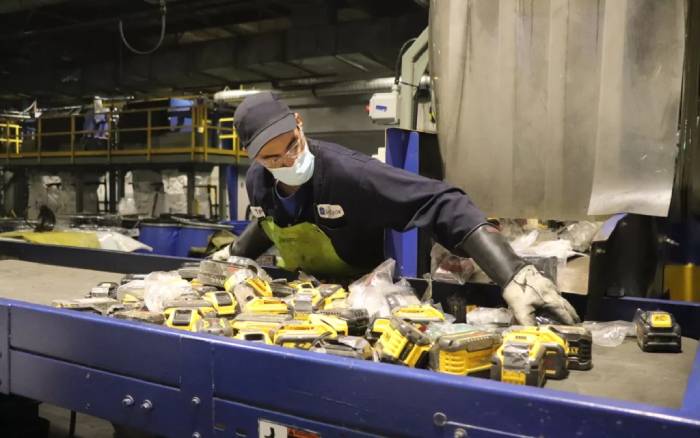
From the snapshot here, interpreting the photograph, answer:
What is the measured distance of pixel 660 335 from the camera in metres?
1.42

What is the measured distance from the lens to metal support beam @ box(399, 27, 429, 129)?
3080mm

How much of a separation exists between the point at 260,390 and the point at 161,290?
0.78 metres

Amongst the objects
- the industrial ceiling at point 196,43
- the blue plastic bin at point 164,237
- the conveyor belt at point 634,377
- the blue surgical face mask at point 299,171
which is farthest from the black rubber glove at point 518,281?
the blue plastic bin at point 164,237

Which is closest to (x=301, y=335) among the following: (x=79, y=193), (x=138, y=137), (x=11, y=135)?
(x=138, y=137)

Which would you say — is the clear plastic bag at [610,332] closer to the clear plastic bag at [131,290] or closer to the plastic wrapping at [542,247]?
the plastic wrapping at [542,247]

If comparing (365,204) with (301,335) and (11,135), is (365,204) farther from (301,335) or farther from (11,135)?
(11,135)

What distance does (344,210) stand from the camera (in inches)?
79.4

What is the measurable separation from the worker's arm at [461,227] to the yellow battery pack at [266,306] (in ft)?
1.61

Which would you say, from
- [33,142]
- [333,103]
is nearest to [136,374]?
[333,103]

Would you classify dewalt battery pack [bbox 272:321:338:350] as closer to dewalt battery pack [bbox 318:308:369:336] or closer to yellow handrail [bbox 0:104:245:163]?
dewalt battery pack [bbox 318:308:369:336]

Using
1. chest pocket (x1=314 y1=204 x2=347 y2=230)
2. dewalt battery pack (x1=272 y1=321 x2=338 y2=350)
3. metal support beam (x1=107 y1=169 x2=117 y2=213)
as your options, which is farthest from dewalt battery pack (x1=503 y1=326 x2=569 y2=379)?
metal support beam (x1=107 y1=169 x2=117 y2=213)

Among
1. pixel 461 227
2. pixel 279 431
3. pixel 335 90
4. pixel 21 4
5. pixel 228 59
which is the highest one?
pixel 21 4

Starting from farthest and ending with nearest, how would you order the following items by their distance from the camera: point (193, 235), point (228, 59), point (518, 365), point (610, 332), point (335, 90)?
point (335, 90) < point (228, 59) < point (193, 235) < point (610, 332) < point (518, 365)

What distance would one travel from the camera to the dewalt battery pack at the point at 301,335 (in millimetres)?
1296
